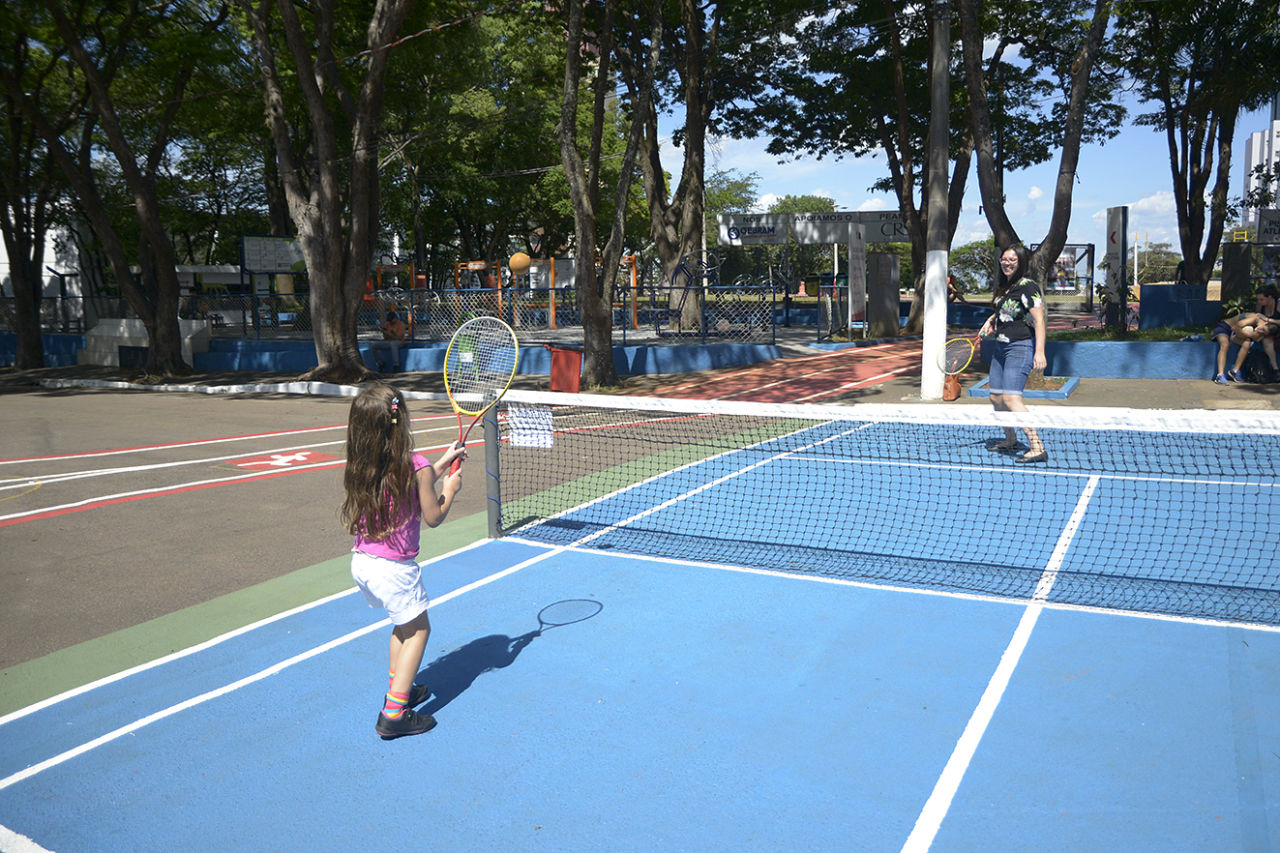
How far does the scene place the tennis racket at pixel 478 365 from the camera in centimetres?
559

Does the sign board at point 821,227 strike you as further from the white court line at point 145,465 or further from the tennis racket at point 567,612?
the tennis racket at point 567,612

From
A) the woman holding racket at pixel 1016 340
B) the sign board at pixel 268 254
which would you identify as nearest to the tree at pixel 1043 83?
the woman holding racket at pixel 1016 340

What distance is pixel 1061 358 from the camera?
692 inches

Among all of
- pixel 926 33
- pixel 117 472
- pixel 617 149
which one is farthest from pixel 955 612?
pixel 617 149

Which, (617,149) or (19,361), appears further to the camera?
(617,149)

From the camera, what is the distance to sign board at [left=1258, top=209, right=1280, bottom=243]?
88.5ft

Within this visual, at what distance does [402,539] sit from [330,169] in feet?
58.0

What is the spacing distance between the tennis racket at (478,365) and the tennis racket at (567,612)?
1241 millimetres

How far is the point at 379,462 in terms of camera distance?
13.4ft

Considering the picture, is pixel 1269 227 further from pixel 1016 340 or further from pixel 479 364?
pixel 479 364

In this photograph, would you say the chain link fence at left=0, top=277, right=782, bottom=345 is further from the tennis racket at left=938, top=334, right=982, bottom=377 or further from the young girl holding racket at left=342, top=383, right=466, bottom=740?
the young girl holding racket at left=342, top=383, right=466, bottom=740

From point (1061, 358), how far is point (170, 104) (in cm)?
2073

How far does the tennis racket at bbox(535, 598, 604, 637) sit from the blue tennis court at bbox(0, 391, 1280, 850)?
0.06 metres

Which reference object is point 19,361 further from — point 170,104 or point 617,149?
point 617,149
